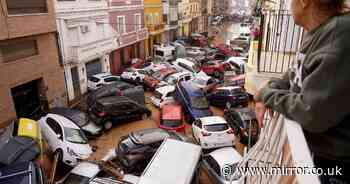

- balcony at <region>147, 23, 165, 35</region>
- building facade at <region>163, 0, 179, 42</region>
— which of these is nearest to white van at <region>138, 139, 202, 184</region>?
balcony at <region>147, 23, 165, 35</region>

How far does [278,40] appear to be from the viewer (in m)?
7.16

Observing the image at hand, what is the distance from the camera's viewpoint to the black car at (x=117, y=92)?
12984mm

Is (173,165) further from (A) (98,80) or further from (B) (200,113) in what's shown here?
(A) (98,80)

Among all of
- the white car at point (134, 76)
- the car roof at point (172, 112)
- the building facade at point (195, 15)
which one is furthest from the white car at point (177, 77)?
the building facade at point (195, 15)

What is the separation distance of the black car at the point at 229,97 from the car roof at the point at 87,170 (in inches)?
325

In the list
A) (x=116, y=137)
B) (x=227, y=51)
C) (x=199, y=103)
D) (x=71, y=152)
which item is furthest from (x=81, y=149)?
(x=227, y=51)

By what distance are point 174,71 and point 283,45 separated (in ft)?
42.1

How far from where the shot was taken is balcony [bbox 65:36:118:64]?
1460 cm

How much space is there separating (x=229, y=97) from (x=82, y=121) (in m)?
7.76

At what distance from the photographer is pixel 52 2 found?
1301 cm

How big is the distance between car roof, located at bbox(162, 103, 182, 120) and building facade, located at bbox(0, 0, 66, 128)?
5.90 m

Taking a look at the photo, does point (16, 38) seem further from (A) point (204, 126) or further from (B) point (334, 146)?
(B) point (334, 146)

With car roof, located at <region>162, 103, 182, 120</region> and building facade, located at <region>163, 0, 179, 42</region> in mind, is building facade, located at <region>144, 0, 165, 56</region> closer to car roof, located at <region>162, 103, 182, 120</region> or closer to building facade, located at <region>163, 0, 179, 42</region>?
building facade, located at <region>163, 0, 179, 42</region>

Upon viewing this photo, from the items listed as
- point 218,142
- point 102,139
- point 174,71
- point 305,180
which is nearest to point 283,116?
point 305,180
